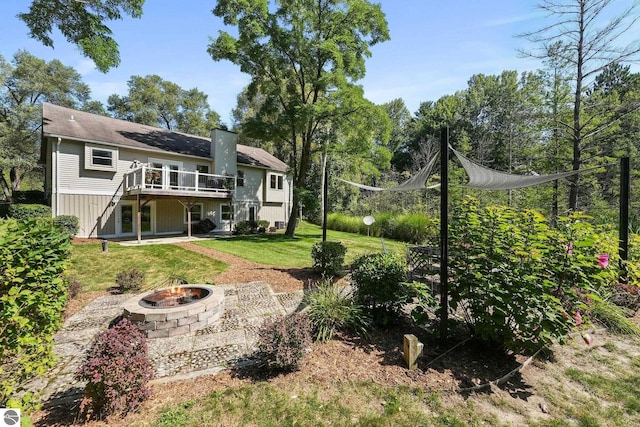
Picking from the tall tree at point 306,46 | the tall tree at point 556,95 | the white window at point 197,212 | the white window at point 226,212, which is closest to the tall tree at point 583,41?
the tall tree at point 556,95

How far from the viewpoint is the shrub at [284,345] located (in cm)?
319

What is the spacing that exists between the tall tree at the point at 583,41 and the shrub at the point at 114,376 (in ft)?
38.4

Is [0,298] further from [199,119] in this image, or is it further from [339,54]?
[199,119]

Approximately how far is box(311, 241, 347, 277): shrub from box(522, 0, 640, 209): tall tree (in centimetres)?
783

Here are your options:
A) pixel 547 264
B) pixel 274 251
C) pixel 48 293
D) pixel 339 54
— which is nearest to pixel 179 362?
pixel 48 293

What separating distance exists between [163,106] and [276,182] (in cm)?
1977

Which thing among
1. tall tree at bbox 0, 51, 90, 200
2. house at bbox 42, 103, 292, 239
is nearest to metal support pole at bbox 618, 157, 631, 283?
house at bbox 42, 103, 292, 239

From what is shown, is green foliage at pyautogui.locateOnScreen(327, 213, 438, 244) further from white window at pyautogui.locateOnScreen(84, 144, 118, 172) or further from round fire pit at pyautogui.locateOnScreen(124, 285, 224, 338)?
white window at pyautogui.locateOnScreen(84, 144, 118, 172)

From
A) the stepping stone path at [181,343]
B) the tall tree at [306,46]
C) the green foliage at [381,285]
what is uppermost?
the tall tree at [306,46]

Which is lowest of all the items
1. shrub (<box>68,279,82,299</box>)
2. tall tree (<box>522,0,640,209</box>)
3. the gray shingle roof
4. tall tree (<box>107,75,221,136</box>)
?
shrub (<box>68,279,82,299</box>)

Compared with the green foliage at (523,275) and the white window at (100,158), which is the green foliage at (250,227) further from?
the green foliage at (523,275)

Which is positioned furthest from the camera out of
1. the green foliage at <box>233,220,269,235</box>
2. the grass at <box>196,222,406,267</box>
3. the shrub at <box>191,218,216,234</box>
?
the green foliage at <box>233,220,269,235</box>

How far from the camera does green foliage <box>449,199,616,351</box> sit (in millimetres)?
3059

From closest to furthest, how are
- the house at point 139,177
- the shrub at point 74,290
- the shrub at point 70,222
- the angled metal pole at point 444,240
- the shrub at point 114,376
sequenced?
the shrub at point 114,376 → the angled metal pole at point 444,240 → the shrub at point 74,290 → the shrub at point 70,222 → the house at point 139,177
